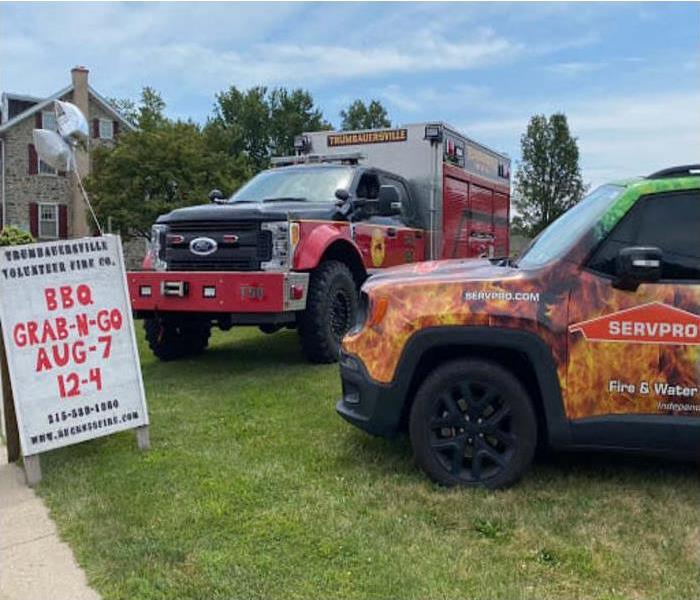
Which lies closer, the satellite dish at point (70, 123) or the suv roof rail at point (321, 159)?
the satellite dish at point (70, 123)

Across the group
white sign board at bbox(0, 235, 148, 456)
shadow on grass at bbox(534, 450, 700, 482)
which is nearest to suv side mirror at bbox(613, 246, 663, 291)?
shadow on grass at bbox(534, 450, 700, 482)

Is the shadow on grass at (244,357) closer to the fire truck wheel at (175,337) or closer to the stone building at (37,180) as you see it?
the fire truck wheel at (175,337)

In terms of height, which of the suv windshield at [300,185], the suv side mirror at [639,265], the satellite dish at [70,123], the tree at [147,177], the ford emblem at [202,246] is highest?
the tree at [147,177]

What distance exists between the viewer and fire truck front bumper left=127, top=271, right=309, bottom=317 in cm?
685

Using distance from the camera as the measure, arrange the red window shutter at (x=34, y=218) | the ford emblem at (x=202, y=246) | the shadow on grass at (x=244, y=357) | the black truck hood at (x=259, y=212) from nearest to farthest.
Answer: the black truck hood at (x=259, y=212), the ford emblem at (x=202, y=246), the shadow on grass at (x=244, y=357), the red window shutter at (x=34, y=218)

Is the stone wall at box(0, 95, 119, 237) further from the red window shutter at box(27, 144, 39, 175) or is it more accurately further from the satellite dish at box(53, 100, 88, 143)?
the satellite dish at box(53, 100, 88, 143)

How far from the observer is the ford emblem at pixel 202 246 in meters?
7.32

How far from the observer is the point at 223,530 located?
12.4 ft

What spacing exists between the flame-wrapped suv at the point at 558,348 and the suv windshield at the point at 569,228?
0.7 inches

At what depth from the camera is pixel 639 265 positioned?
3.86 m

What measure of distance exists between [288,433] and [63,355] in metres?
1.62

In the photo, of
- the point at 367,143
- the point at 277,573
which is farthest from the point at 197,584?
the point at 367,143

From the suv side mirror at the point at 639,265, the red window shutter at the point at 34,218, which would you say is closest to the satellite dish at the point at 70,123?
the suv side mirror at the point at 639,265

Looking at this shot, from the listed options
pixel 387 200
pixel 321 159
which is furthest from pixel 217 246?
pixel 321 159
